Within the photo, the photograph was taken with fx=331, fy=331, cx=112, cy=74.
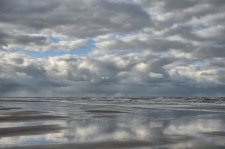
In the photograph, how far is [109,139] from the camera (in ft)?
51.8

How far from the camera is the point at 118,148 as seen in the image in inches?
530

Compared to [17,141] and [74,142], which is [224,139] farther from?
[17,141]

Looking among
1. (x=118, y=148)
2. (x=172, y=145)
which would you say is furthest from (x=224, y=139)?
(x=118, y=148)

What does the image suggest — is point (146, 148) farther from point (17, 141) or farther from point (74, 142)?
point (17, 141)

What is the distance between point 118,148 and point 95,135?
3.86m

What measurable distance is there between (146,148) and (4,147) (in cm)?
580

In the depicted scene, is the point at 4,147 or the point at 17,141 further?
the point at 17,141

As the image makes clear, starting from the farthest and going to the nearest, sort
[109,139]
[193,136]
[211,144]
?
[193,136] → [109,139] → [211,144]

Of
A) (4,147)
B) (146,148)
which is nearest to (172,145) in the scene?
(146,148)

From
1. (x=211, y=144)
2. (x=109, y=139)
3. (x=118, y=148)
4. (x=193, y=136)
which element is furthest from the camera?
(x=193, y=136)

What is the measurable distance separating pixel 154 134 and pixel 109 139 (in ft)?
10.2

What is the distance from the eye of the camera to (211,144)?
14.5 m

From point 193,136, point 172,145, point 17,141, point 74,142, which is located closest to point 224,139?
point 193,136

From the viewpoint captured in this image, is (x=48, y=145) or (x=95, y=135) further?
(x=95, y=135)
